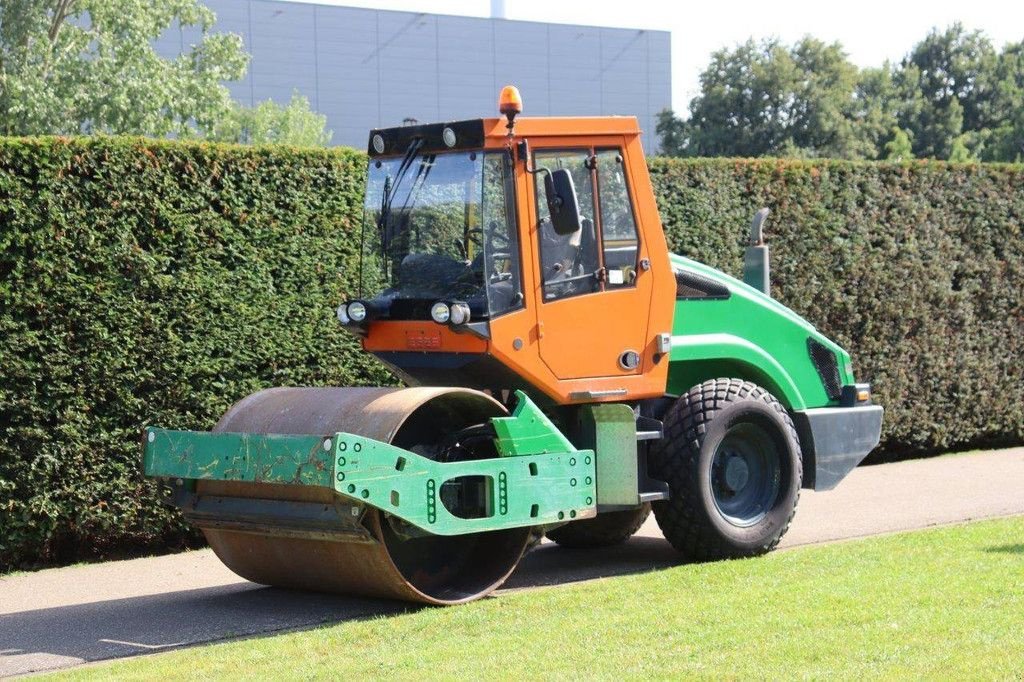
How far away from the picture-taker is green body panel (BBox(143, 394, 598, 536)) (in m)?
7.14

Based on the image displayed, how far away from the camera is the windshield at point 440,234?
316 inches

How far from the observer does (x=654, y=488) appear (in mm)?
8781

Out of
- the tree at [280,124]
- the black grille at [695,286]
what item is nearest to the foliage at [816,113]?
the tree at [280,124]

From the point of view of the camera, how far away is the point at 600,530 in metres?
9.91

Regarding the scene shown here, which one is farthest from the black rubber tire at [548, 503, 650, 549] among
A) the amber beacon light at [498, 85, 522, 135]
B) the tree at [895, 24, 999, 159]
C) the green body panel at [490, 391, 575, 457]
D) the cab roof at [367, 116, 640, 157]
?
the tree at [895, 24, 999, 159]

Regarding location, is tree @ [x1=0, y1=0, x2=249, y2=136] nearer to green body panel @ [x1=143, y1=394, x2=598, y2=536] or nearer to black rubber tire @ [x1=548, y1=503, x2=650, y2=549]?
black rubber tire @ [x1=548, y1=503, x2=650, y2=549]

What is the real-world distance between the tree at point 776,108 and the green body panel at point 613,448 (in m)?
52.6

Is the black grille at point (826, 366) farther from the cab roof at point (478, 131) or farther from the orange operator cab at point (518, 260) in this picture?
the cab roof at point (478, 131)

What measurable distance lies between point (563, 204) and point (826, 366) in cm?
288

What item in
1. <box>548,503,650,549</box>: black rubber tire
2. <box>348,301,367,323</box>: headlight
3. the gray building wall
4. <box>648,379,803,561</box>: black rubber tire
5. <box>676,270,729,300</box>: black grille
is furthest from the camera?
the gray building wall

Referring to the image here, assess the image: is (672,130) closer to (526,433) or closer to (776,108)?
(776,108)

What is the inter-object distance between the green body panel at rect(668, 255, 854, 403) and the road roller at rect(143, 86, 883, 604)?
0.09 ft

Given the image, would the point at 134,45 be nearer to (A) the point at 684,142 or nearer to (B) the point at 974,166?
(B) the point at 974,166

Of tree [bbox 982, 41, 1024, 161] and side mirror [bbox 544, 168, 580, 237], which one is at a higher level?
tree [bbox 982, 41, 1024, 161]
